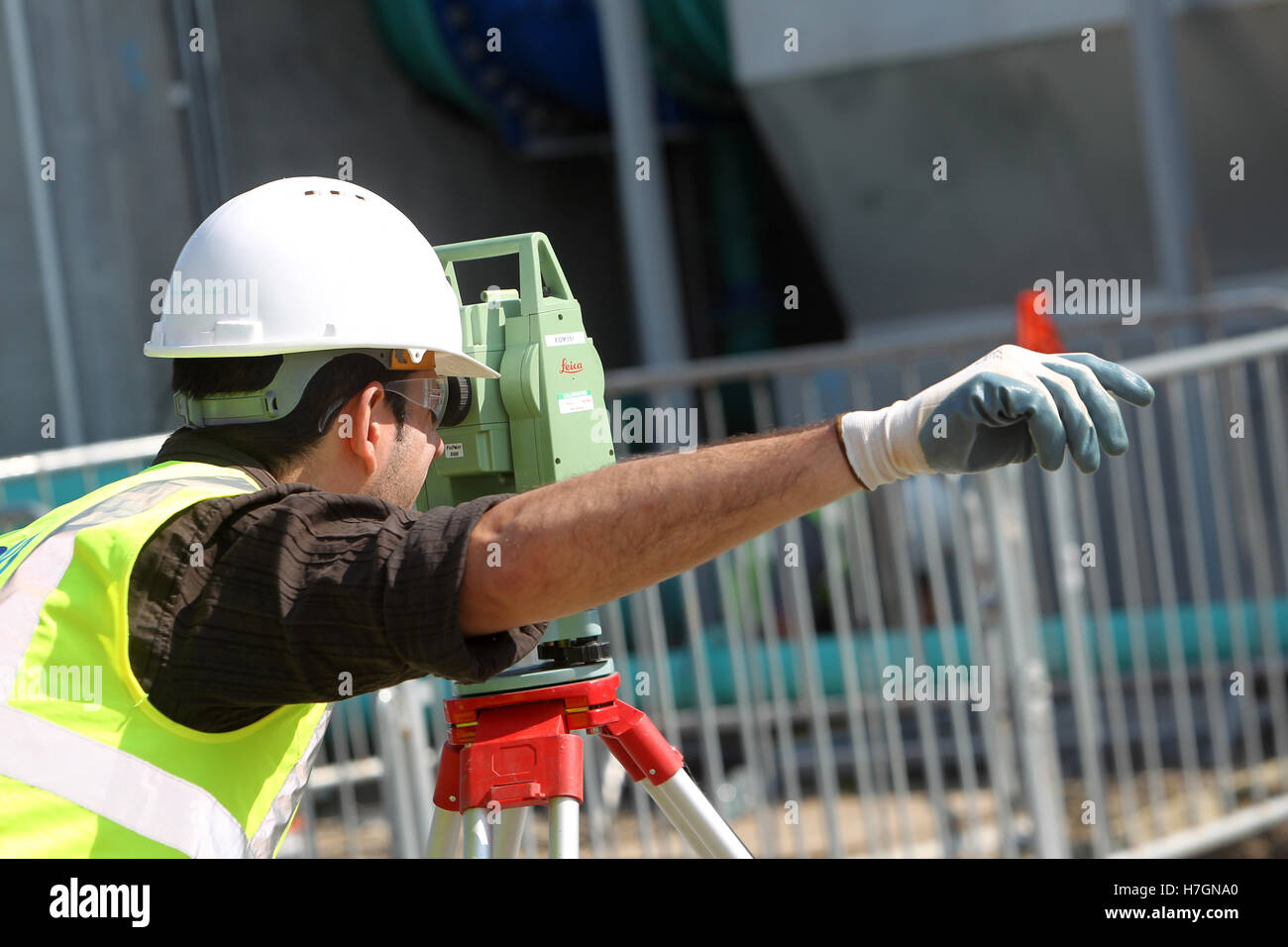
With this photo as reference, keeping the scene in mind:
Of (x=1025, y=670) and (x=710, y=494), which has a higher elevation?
(x=710, y=494)

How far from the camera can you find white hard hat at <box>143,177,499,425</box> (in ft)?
5.99

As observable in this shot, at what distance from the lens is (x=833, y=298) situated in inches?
372

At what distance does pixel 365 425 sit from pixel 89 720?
1.58 feet

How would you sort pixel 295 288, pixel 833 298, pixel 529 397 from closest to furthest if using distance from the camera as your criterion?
pixel 295 288 → pixel 529 397 → pixel 833 298

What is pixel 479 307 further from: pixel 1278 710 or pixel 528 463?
pixel 1278 710

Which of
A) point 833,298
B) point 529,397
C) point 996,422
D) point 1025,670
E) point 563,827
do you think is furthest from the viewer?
point 833,298

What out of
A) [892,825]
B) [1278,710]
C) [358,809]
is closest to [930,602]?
[892,825]

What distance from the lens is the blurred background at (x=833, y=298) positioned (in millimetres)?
4469

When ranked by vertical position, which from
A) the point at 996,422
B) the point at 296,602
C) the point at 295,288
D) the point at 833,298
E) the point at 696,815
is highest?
the point at 833,298

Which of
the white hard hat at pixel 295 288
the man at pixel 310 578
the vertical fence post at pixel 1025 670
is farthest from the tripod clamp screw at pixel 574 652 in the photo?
the vertical fence post at pixel 1025 670

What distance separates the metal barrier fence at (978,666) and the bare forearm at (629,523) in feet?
6.78

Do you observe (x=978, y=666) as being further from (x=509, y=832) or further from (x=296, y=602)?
(x=296, y=602)

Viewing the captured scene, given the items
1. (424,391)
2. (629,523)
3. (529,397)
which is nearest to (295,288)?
(424,391)

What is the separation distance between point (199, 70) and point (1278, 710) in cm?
371
